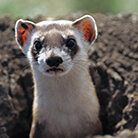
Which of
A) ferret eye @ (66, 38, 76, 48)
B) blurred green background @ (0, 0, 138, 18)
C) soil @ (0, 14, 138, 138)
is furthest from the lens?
blurred green background @ (0, 0, 138, 18)

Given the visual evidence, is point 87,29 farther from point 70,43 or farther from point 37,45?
point 37,45

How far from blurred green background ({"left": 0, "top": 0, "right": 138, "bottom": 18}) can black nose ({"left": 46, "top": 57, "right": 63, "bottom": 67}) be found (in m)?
3.25

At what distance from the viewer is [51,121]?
2.73 metres

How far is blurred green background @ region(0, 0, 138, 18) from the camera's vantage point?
18.2 feet

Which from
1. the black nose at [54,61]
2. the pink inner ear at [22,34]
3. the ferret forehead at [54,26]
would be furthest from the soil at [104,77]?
the black nose at [54,61]

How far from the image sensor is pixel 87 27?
2.84 meters

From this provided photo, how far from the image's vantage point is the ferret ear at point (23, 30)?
110 inches

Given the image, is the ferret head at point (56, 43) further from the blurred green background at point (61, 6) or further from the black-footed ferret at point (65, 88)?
the blurred green background at point (61, 6)

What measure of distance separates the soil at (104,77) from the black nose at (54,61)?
3.54ft

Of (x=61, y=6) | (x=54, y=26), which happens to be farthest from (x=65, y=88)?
(x=61, y=6)

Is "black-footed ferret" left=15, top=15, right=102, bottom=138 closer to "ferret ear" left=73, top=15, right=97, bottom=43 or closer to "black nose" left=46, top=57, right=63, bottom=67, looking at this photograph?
"ferret ear" left=73, top=15, right=97, bottom=43

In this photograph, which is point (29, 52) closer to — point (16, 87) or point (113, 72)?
point (16, 87)

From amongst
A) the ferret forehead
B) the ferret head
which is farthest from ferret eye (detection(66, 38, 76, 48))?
the ferret forehead

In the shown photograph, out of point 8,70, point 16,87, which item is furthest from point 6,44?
point 16,87
